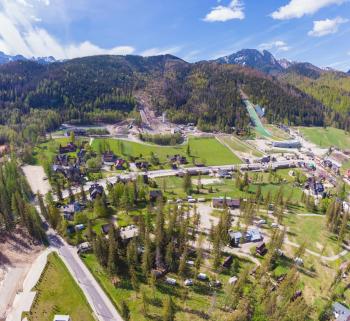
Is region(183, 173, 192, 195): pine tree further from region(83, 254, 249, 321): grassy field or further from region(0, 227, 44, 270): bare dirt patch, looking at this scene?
region(0, 227, 44, 270): bare dirt patch

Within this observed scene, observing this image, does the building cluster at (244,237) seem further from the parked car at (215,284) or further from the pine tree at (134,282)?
the pine tree at (134,282)

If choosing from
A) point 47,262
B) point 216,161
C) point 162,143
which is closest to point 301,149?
point 216,161

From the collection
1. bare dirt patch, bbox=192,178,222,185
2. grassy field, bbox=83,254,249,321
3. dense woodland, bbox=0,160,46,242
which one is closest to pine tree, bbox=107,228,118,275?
grassy field, bbox=83,254,249,321

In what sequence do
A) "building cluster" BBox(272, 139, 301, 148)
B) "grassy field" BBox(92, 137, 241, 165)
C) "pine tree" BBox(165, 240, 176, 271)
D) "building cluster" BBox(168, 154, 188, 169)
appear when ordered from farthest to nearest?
1. "building cluster" BBox(272, 139, 301, 148)
2. "grassy field" BBox(92, 137, 241, 165)
3. "building cluster" BBox(168, 154, 188, 169)
4. "pine tree" BBox(165, 240, 176, 271)

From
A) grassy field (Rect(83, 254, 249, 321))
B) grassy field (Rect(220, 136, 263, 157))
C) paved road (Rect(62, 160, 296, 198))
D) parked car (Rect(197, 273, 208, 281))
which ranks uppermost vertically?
grassy field (Rect(220, 136, 263, 157))

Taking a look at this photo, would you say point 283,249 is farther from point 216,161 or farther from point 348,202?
point 216,161

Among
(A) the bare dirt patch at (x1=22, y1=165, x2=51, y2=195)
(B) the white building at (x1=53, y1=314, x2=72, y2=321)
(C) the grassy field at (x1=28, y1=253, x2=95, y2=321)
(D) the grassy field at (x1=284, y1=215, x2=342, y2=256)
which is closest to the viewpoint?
(B) the white building at (x1=53, y1=314, x2=72, y2=321)
